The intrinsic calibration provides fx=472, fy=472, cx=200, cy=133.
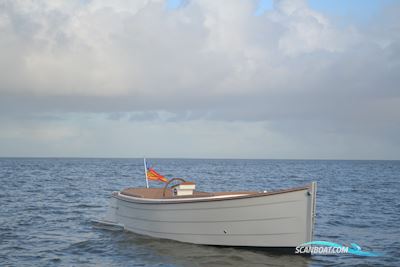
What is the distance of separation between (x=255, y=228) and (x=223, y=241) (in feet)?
3.97

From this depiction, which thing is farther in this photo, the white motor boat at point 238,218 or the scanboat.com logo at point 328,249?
the scanboat.com logo at point 328,249

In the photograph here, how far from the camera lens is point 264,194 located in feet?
45.2

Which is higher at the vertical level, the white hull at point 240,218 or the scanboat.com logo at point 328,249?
the white hull at point 240,218

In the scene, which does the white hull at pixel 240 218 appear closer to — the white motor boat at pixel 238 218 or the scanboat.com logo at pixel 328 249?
the white motor boat at pixel 238 218

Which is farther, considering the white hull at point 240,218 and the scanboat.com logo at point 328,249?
the scanboat.com logo at point 328,249

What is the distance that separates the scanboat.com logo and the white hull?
0.29 m

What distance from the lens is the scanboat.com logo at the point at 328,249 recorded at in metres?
14.0

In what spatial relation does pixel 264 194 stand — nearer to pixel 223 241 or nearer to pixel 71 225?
pixel 223 241

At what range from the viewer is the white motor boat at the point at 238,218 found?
44.8 ft

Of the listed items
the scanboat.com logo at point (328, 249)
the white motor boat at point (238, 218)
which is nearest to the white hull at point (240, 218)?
the white motor boat at point (238, 218)

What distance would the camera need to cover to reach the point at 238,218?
1428 cm

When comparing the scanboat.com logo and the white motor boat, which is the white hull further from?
the scanboat.com logo

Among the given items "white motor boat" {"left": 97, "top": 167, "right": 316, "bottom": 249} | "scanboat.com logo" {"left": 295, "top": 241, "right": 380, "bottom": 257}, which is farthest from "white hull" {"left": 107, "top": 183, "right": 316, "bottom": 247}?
"scanboat.com logo" {"left": 295, "top": 241, "right": 380, "bottom": 257}

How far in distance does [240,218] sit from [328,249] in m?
3.64
